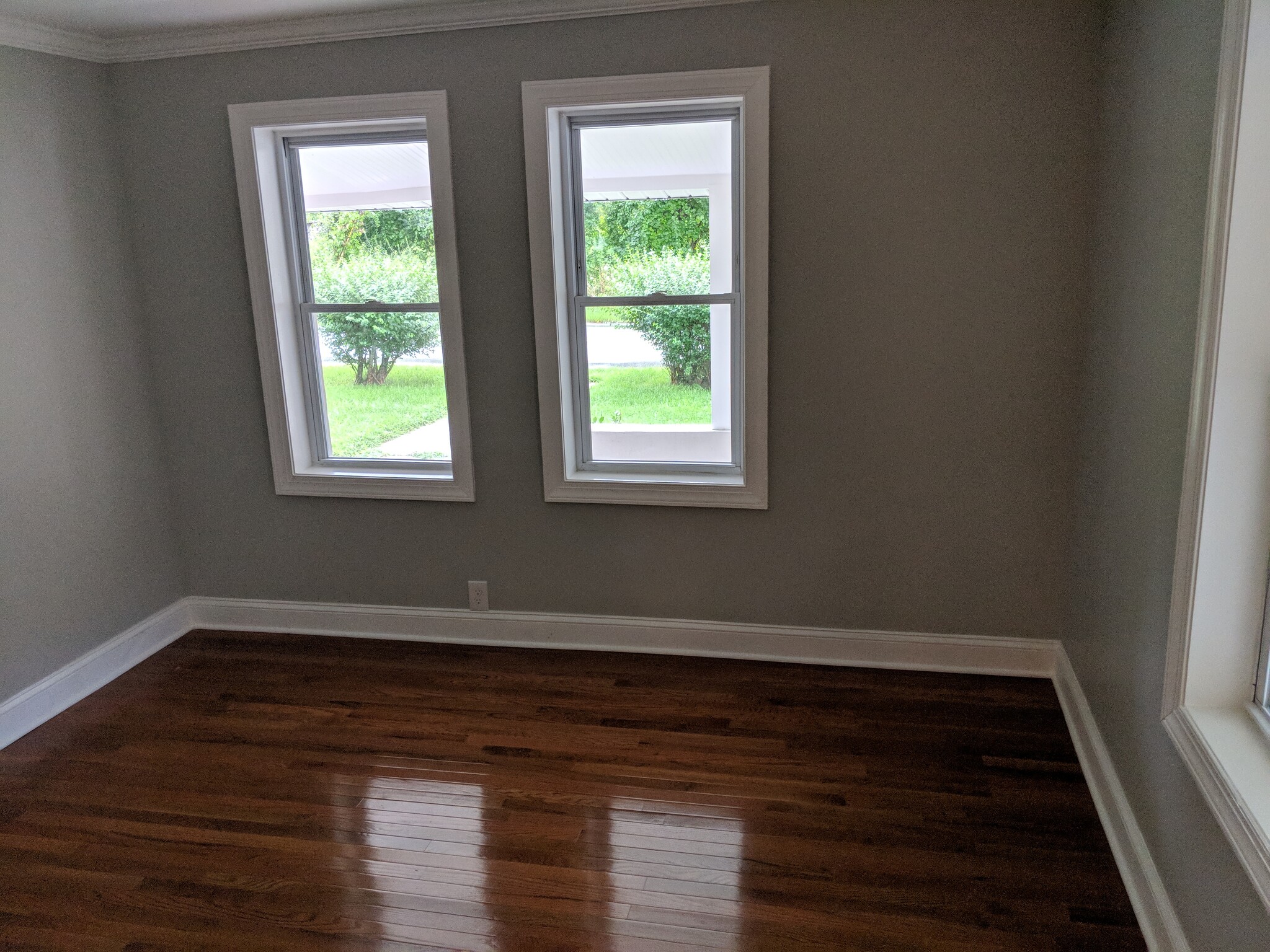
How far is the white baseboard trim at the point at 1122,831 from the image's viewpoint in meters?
1.97

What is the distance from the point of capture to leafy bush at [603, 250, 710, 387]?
11.2 feet

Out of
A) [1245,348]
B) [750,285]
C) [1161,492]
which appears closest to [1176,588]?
Answer: [1161,492]

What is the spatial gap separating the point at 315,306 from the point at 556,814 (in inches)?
90.5

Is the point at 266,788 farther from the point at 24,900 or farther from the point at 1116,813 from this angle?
the point at 1116,813

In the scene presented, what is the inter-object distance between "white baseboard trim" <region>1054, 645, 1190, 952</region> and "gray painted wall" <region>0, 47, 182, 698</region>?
3.57 meters

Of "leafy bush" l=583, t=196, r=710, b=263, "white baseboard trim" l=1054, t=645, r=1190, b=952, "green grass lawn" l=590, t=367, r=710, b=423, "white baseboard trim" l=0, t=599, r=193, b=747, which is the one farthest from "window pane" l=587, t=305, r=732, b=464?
"white baseboard trim" l=0, t=599, r=193, b=747

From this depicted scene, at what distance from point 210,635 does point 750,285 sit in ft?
9.19

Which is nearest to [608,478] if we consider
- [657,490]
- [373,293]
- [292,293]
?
[657,490]

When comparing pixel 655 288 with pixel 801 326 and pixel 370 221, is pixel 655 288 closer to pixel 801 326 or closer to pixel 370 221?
pixel 801 326

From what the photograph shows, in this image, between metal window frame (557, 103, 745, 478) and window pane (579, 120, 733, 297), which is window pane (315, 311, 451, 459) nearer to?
metal window frame (557, 103, 745, 478)

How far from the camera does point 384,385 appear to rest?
3.72 metres

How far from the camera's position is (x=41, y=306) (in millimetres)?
3234

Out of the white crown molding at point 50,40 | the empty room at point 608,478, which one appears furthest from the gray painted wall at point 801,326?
the white crown molding at point 50,40

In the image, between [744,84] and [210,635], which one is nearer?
[744,84]
